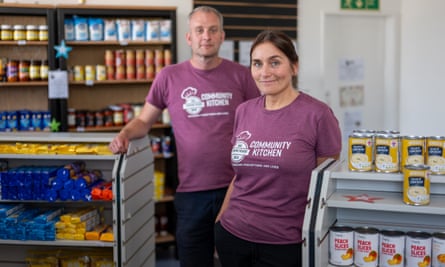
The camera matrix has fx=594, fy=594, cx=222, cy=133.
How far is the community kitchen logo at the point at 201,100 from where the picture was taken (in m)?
3.38

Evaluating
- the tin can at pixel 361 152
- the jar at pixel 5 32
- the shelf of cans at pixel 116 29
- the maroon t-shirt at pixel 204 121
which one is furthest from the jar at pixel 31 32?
the tin can at pixel 361 152

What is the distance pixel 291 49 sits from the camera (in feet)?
8.38

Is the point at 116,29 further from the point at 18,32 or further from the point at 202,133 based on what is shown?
the point at 202,133

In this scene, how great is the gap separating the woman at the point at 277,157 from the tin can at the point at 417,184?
325 millimetres

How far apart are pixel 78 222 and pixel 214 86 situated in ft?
4.04

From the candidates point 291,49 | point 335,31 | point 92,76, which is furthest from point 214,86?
point 335,31

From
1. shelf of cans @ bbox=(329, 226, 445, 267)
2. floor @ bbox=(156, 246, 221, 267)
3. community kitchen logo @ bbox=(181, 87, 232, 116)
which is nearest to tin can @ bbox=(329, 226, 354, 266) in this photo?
shelf of cans @ bbox=(329, 226, 445, 267)

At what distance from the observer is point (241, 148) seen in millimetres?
2605

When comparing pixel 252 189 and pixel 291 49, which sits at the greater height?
pixel 291 49

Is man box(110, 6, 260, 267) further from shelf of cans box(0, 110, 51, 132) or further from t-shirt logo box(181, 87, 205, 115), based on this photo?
shelf of cans box(0, 110, 51, 132)

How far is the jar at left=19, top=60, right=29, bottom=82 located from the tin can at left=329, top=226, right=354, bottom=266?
3.80 meters

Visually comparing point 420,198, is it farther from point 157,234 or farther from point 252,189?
point 157,234

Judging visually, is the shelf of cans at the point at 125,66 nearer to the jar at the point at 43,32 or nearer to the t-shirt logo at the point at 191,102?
the jar at the point at 43,32

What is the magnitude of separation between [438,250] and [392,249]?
0.18 m
